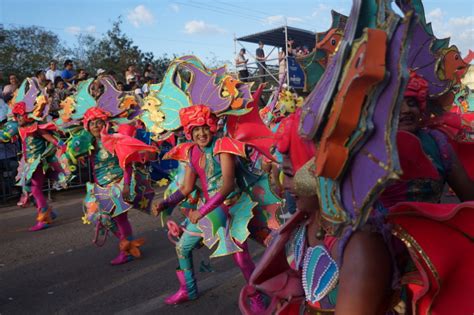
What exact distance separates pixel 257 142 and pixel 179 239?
103 cm

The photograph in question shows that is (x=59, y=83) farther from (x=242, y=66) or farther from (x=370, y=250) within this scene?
(x=370, y=250)

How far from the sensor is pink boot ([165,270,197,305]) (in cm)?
419

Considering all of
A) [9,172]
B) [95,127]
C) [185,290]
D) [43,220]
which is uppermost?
[95,127]

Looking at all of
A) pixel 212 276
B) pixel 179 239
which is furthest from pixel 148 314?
pixel 212 276

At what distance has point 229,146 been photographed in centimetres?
367

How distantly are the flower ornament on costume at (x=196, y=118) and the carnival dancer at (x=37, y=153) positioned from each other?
13.5ft

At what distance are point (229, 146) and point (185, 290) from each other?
138 centimetres

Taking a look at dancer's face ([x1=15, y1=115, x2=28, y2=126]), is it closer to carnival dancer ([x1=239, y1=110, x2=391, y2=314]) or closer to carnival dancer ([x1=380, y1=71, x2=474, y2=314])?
carnival dancer ([x1=239, y1=110, x2=391, y2=314])

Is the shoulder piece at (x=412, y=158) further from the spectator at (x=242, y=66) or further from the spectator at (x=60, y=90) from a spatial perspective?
the spectator at (x=242, y=66)

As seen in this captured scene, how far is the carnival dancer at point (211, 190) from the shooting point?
365 centimetres

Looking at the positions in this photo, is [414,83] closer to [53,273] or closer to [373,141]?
[373,141]

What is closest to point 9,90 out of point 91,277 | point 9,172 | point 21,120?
point 9,172

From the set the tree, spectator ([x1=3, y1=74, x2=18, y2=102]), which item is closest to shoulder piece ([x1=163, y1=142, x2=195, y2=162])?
spectator ([x1=3, y1=74, x2=18, y2=102])

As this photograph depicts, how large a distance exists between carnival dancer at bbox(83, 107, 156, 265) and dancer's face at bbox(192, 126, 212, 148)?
50.8 inches
